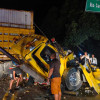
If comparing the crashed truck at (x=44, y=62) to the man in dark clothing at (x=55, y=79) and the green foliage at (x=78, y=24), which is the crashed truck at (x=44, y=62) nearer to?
the man in dark clothing at (x=55, y=79)

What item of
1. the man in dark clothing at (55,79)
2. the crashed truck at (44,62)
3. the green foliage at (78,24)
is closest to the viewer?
the man in dark clothing at (55,79)

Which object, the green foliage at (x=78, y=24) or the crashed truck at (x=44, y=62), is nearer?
the crashed truck at (x=44, y=62)

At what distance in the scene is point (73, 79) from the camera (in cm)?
830

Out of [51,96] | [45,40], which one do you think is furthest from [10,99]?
[45,40]

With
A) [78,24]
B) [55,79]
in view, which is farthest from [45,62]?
[78,24]

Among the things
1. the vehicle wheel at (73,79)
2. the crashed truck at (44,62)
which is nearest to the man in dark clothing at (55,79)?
the crashed truck at (44,62)

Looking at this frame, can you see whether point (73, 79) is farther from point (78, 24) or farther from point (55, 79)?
point (78, 24)

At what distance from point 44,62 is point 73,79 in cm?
150

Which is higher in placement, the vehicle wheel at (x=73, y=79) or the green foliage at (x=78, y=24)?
the green foliage at (x=78, y=24)

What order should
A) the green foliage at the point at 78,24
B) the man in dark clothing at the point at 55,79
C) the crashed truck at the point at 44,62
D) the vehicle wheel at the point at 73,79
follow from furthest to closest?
the green foliage at the point at 78,24 → the vehicle wheel at the point at 73,79 → the crashed truck at the point at 44,62 → the man in dark clothing at the point at 55,79

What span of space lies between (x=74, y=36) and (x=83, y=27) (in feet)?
3.53

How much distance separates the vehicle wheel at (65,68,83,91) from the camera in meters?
7.99

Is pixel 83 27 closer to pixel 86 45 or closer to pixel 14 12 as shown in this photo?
pixel 86 45

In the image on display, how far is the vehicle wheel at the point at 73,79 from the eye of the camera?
799 centimetres
